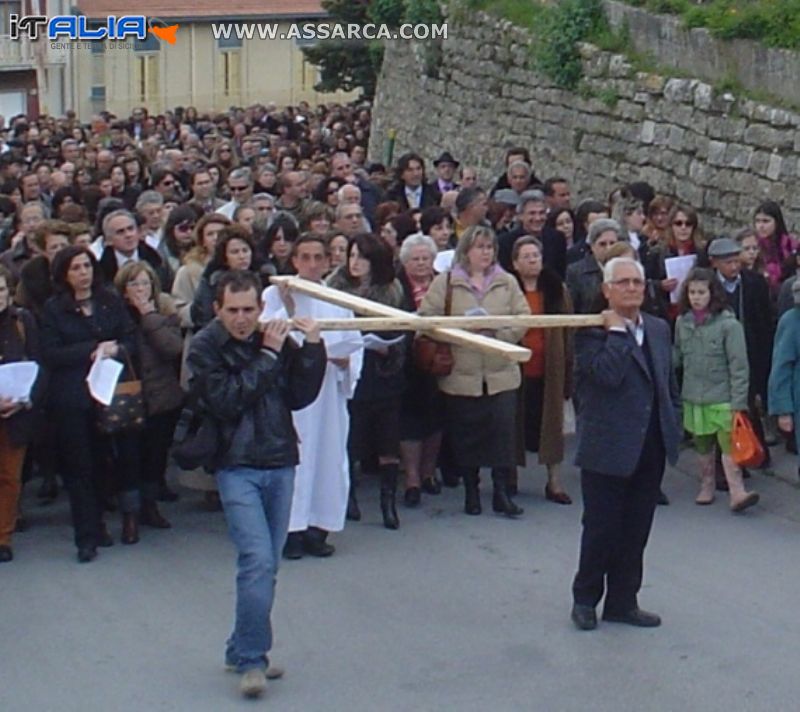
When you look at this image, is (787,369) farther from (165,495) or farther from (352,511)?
(165,495)

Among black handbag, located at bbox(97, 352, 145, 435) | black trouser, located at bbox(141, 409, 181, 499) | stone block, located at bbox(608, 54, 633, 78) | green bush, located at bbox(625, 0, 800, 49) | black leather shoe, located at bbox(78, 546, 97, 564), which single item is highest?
green bush, located at bbox(625, 0, 800, 49)

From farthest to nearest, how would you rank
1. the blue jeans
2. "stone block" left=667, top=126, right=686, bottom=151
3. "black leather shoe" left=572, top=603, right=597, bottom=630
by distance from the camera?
"stone block" left=667, top=126, right=686, bottom=151
"black leather shoe" left=572, top=603, right=597, bottom=630
the blue jeans

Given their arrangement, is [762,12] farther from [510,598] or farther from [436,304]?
[510,598]

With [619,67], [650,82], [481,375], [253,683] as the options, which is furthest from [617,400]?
[619,67]

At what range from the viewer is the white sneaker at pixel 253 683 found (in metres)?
7.05

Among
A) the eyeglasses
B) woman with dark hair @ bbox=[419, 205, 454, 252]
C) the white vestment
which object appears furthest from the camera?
woman with dark hair @ bbox=[419, 205, 454, 252]

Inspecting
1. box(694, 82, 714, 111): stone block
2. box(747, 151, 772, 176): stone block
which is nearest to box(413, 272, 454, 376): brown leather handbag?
box(747, 151, 772, 176): stone block

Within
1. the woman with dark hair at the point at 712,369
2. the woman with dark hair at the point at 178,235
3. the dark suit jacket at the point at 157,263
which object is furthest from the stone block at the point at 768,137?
the dark suit jacket at the point at 157,263

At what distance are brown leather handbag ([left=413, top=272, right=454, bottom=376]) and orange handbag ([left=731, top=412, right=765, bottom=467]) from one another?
66.7 inches

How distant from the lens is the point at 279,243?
1066 cm

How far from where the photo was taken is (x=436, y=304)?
32.2 feet

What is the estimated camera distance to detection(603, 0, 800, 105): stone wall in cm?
1343

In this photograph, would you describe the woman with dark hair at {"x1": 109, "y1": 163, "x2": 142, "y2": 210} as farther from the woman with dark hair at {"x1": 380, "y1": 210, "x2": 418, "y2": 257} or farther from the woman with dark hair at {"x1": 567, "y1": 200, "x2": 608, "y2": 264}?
the woman with dark hair at {"x1": 567, "y1": 200, "x2": 608, "y2": 264}

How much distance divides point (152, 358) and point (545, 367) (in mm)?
2419
